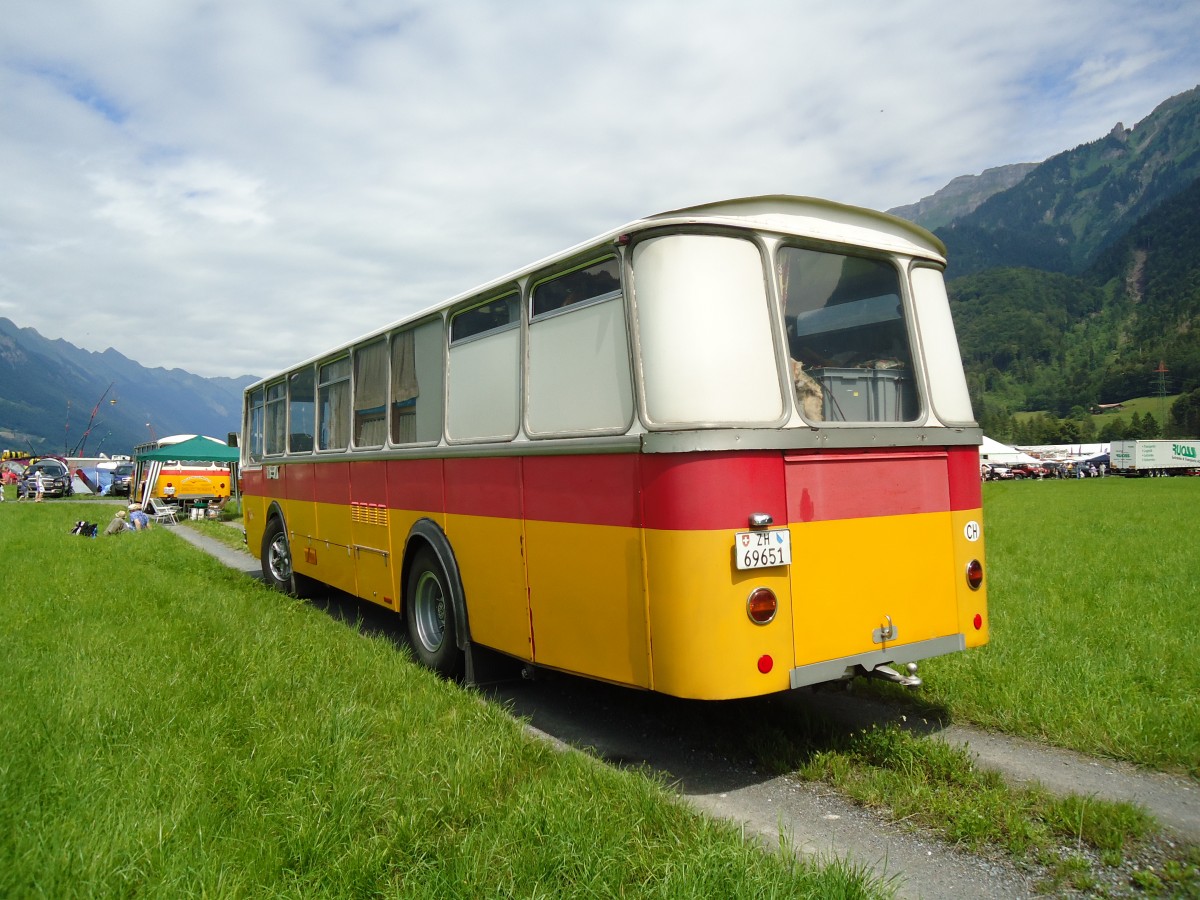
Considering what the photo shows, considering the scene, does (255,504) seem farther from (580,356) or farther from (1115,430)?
(1115,430)

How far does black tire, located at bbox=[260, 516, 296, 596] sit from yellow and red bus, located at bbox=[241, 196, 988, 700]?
513cm

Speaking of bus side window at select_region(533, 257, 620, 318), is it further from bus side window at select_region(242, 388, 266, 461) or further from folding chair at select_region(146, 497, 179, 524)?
folding chair at select_region(146, 497, 179, 524)

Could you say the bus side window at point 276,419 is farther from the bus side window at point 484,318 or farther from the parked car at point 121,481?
the parked car at point 121,481

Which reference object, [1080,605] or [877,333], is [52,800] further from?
[1080,605]

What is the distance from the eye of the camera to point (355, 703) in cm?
507

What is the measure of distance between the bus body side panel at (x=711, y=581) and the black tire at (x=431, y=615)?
250 cm

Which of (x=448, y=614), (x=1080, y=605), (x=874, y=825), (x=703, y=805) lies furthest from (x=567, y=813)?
(x=1080, y=605)

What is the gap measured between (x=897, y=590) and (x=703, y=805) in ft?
4.96

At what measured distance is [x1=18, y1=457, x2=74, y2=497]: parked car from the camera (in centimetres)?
4306

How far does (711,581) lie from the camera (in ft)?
13.4

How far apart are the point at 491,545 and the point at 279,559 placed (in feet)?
20.5

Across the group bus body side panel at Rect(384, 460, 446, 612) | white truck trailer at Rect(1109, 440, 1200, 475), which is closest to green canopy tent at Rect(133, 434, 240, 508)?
bus body side panel at Rect(384, 460, 446, 612)

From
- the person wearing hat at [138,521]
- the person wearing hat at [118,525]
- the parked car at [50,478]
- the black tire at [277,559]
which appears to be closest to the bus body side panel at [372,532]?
the black tire at [277,559]

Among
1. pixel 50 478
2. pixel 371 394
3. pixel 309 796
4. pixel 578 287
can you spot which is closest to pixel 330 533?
pixel 371 394
